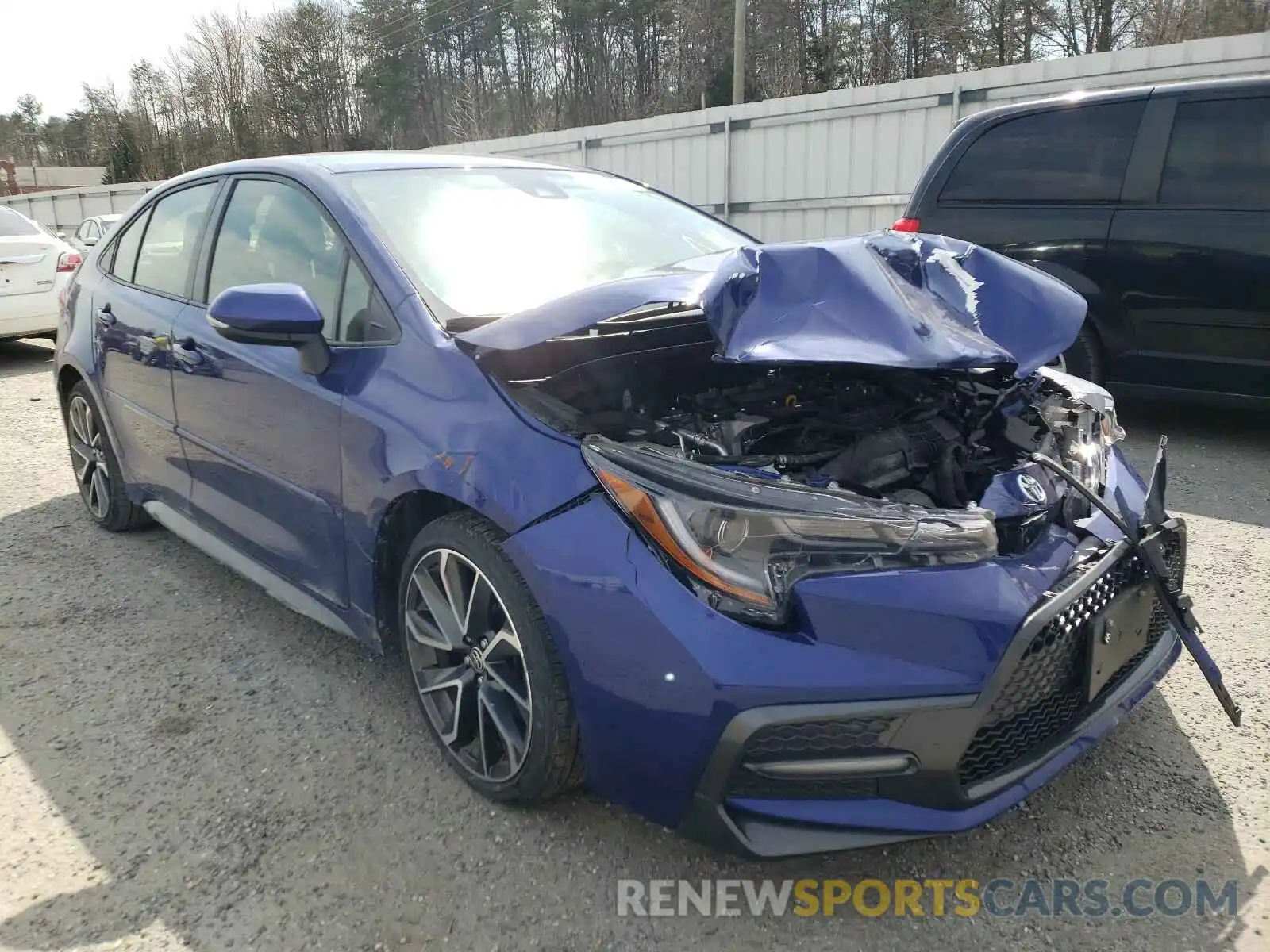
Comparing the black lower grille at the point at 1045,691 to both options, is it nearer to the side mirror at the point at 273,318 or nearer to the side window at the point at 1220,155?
the side mirror at the point at 273,318

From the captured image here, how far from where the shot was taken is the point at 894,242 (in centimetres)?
237

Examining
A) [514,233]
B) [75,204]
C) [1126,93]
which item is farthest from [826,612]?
[75,204]

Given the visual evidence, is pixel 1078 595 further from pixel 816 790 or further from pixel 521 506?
pixel 521 506

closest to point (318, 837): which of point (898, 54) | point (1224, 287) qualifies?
point (1224, 287)

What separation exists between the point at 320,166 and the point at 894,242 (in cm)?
176

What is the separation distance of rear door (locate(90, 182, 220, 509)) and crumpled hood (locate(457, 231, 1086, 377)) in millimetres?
1724

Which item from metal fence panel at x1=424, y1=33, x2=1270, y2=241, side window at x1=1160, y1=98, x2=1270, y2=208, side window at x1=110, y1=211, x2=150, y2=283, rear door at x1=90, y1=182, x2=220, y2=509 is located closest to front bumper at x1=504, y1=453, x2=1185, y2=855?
rear door at x1=90, y1=182, x2=220, y2=509

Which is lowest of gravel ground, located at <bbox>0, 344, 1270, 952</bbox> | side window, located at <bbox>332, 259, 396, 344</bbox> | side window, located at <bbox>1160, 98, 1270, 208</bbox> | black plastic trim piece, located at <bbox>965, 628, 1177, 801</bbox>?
gravel ground, located at <bbox>0, 344, 1270, 952</bbox>

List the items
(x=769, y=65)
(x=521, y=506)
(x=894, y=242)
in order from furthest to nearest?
(x=769, y=65) < (x=894, y=242) < (x=521, y=506)

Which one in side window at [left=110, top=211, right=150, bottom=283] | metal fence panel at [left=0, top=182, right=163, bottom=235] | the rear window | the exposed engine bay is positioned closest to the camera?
the exposed engine bay

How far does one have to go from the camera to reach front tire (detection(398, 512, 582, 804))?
6.53 feet

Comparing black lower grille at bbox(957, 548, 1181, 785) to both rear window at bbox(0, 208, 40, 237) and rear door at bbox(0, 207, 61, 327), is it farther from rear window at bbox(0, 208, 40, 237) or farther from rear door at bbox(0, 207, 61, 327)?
rear window at bbox(0, 208, 40, 237)

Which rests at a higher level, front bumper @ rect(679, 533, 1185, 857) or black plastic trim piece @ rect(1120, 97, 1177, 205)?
black plastic trim piece @ rect(1120, 97, 1177, 205)

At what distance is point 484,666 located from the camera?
7.14 feet
